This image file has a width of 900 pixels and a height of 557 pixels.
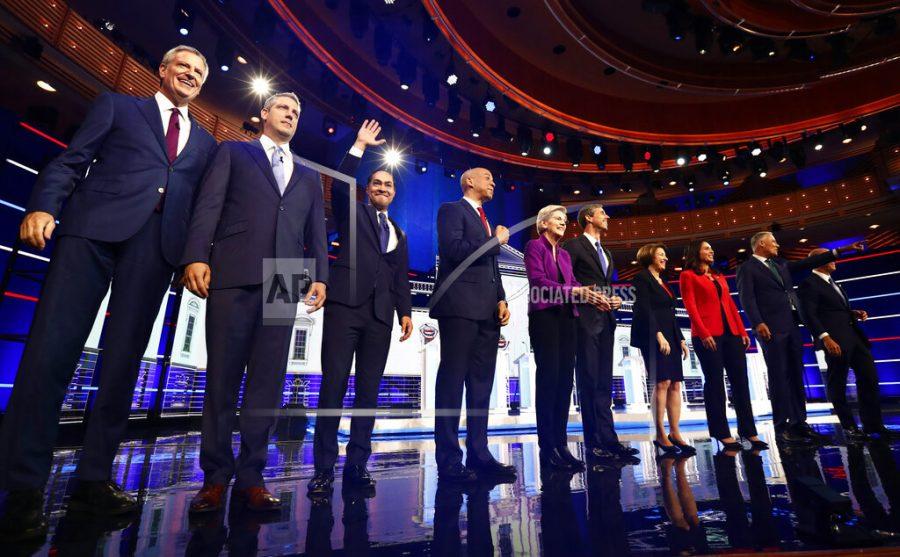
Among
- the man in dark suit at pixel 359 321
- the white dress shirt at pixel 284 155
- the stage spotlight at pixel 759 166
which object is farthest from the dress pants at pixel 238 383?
the stage spotlight at pixel 759 166

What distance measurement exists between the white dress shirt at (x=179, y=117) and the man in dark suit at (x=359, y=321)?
1.95 feet

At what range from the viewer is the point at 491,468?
79.0 inches

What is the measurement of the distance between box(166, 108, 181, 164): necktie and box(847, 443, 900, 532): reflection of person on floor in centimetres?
235

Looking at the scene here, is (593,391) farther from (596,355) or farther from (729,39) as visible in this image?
(729,39)

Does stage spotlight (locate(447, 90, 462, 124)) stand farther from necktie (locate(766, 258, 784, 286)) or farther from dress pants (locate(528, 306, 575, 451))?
dress pants (locate(528, 306, 575, 451))

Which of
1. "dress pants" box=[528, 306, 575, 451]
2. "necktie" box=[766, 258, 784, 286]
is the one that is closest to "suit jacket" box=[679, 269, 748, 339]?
"necktie" box=[766, 258, 784, 286]

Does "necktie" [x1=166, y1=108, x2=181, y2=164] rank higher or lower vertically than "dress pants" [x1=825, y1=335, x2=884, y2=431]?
higher

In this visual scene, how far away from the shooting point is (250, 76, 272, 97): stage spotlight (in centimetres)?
799

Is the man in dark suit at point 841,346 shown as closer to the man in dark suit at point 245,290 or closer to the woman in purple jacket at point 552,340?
the woman in purple jacket at point 552,340

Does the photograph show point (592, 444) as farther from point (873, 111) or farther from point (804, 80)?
point (873, 111)

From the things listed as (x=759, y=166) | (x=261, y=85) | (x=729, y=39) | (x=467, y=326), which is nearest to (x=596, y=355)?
(x=467, y=326)

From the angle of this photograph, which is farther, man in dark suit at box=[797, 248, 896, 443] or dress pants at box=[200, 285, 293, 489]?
man in dark suit at box=[797, 248, 896, 443]

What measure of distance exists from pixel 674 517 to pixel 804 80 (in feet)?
39.8

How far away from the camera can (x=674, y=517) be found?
1.22 metres
